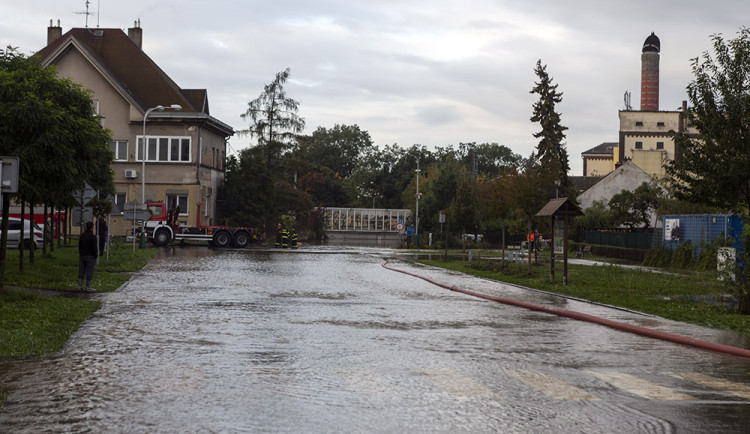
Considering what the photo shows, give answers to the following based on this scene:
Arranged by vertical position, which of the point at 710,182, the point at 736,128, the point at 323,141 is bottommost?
the point at 710,182

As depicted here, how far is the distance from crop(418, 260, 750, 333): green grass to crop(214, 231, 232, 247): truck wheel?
67.8 ft

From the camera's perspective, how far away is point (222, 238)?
2067 inches

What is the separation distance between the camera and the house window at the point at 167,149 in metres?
60.3

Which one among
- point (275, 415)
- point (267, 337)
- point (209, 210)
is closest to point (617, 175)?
point (209, 210)

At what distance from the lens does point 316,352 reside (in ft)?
36.9

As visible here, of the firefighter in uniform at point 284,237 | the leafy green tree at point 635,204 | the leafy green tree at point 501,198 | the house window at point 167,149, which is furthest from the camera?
the house window at point 167,149

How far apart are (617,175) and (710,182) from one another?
5520 centimetres

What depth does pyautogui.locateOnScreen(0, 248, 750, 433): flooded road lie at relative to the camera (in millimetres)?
7324

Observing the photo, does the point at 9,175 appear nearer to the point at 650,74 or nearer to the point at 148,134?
the point at 148,134

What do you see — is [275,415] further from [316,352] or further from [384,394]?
[316,352]

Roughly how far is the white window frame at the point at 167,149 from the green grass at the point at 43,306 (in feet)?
104

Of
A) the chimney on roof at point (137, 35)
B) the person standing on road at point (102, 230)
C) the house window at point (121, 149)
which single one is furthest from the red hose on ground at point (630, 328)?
the chimney on roof at point (137, 35)

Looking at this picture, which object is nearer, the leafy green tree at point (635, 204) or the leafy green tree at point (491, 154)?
the leafy green tree at point (635, 204)

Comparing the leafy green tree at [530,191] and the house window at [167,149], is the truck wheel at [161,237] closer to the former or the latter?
the house window at [167,149]
